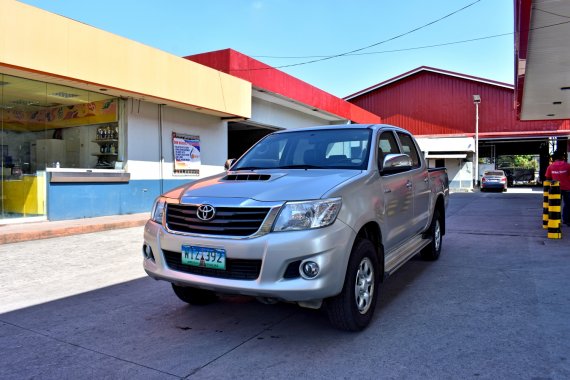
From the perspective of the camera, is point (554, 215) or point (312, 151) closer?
point (312, 151)

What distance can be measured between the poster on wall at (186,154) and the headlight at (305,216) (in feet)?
36.9

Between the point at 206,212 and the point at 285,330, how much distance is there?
4.09 feet

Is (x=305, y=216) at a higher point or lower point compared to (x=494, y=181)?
higher

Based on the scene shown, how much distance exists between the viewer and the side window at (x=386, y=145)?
4.40 metres

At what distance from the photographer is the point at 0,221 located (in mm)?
9648

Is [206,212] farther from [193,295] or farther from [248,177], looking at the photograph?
[193,295]

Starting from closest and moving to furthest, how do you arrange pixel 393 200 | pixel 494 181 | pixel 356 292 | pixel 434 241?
pixel 356 292 → pixel 393 200 → pixel 434 241 → pixel 494 181

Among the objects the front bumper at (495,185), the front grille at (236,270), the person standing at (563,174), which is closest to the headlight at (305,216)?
the front grille at (236,270)

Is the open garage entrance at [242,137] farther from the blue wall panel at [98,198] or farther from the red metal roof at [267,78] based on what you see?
the blue wall panel at [98,198]

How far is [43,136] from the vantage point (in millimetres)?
11023

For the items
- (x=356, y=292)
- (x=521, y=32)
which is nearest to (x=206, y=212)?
(x=356, y=292)

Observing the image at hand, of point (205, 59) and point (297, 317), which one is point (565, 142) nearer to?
point (205, 59)

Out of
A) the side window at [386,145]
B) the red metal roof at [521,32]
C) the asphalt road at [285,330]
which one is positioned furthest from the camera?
the red metal roof at [521,32]

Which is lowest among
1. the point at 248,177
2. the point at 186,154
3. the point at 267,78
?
the point at 248,177
